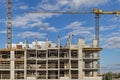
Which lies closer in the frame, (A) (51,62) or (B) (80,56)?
(B) (80,56)

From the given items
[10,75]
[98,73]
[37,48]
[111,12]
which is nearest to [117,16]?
[111,12]

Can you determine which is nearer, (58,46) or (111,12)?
(58,46)

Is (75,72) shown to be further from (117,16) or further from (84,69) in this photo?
(117,16)

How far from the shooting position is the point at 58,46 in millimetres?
112562

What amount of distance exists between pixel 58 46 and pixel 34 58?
916 cm

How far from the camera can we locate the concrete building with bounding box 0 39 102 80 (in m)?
113

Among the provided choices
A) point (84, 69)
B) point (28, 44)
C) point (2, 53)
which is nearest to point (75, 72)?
point (84, 69)

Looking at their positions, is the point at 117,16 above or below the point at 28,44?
above

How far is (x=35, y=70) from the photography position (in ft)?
372

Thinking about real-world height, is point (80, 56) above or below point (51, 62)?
above

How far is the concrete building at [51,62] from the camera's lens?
112750 millimetres

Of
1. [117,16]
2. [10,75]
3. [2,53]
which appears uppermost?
[117,16]

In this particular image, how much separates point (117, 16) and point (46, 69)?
5244cm

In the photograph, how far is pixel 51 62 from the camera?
375 ft
